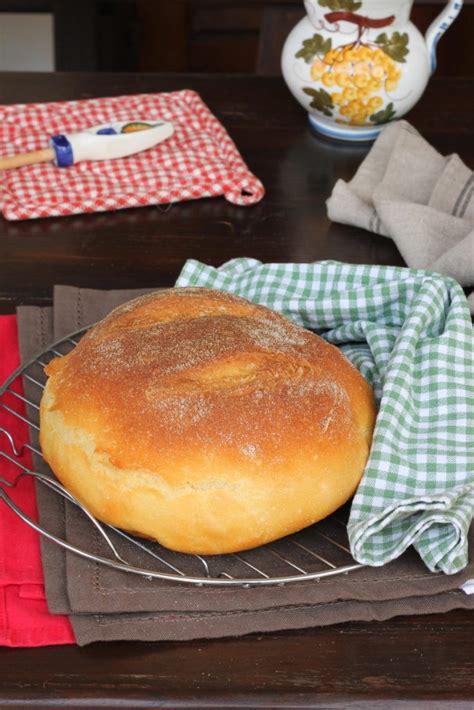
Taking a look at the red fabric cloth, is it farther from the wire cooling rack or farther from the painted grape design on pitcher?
the painted grape design on pitcher

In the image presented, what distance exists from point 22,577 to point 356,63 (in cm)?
86

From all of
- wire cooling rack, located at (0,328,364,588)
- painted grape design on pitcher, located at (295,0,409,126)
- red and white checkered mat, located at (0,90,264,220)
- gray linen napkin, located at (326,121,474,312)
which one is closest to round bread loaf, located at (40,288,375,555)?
wire cooling rack, located at (0,328,364,588)

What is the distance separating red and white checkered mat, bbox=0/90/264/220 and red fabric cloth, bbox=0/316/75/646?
1.42 ft

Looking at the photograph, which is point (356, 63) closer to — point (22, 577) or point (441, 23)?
point (441, 23)

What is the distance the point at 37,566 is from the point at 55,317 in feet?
1.11

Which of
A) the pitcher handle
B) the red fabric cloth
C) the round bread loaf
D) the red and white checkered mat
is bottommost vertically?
the red and white checkered mat

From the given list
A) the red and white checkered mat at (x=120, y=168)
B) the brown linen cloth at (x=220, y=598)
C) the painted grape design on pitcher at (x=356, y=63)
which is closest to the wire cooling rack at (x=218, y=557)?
the brown linen cloth at (x=220, y=598)

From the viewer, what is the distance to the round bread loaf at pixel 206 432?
0.72 meters

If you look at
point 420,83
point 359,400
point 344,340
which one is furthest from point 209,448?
point 420,83

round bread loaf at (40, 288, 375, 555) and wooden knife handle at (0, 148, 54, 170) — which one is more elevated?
round bread loaf at (40, 288, 375, 555)

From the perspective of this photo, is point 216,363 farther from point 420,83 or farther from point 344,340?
point 420,83

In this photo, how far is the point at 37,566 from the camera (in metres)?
0.76

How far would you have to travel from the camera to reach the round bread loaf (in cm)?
72

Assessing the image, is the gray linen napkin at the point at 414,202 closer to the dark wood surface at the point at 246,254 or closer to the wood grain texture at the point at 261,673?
the dark wood surface at the point at 246,254
